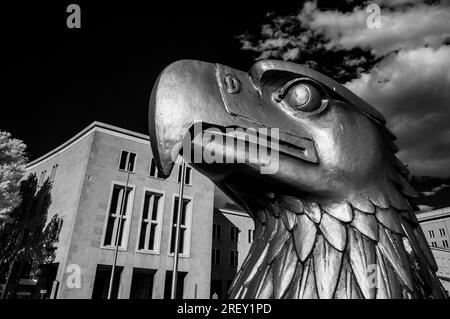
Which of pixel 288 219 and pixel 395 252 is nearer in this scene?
pixel 395 252

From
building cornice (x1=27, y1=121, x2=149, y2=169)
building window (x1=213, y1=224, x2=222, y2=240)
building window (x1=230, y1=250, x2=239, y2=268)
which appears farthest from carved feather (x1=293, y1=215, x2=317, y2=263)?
building window (x1=230, y1=250, x2=239, y2=268)

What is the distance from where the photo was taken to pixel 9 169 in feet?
72.0

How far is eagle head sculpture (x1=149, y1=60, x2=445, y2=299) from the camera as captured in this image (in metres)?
1.33

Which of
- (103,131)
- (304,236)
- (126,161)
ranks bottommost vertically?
(304,236)

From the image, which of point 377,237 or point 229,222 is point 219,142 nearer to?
point 377,237

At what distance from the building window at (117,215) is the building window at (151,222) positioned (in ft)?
3.98

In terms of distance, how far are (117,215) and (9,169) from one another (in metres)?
8.17

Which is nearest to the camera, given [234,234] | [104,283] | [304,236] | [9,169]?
[304,236]

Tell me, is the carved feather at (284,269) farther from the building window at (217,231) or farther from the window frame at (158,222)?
the building window at (217,231)

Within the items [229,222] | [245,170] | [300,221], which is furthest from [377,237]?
[229,222]

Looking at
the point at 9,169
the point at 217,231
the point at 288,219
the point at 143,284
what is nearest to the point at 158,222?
the point at 143,284

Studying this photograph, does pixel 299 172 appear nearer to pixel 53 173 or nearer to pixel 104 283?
pixel 104 283

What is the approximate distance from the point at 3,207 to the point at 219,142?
82.0ft
